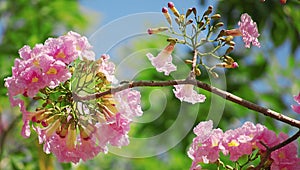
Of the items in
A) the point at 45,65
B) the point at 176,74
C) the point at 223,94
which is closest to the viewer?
the point at 223,94

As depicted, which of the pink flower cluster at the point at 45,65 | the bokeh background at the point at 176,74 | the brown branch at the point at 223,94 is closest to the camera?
the brown branch at the point at 223,94

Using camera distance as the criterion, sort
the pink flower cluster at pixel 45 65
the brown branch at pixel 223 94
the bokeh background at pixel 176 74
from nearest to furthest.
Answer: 1. the brown branch at pixel 223 94
2. the pink flower cluster at pixel 45 65
3. the bokeh background at pixel 176 74

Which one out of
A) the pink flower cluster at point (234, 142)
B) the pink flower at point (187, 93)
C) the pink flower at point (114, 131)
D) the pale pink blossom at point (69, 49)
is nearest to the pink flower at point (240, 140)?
the pink flower cluster at point (234, 142)

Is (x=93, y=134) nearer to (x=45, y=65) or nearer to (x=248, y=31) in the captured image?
(x=45, y=65)

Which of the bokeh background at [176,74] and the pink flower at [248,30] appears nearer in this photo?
the pink flower at [248,30]

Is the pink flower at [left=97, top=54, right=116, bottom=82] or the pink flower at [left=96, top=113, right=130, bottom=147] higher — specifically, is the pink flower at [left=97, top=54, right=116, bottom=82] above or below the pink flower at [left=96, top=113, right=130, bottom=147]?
above

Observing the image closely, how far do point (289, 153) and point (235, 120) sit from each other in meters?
1.36

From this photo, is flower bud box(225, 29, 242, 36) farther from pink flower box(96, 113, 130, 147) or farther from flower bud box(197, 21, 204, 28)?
pink flower box(96, 113, 130, 147)

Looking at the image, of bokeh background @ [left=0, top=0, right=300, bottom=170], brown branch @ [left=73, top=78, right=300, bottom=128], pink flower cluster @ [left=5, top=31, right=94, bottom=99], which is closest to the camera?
brown branch @ [left=73, top=78, right=300, bottom=128]

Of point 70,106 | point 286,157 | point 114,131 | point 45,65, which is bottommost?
point 286,157

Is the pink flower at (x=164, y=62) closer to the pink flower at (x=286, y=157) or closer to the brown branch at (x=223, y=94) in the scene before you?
the brown branch at (x=223, y=94)

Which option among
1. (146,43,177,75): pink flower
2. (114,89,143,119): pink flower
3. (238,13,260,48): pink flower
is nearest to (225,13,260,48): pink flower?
(238,13,260,48): pink flower

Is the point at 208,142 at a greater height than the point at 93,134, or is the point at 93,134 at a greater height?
the point at 93,134

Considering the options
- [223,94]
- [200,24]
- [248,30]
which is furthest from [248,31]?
[223,94]
